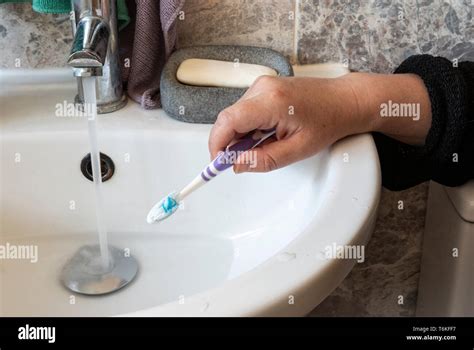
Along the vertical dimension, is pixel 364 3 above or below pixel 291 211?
above

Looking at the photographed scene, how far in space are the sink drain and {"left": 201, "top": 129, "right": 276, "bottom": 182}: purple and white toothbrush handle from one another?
14cm

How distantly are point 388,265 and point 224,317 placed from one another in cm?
50

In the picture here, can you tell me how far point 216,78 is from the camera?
24.4 inches

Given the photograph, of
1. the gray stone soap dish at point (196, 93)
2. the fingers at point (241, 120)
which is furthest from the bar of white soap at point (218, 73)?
the fingers at point (241, 120)

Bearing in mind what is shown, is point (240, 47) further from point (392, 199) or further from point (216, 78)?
point (392, 199)

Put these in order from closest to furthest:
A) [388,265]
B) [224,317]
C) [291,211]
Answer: [224,317], [291,211], [388,265]

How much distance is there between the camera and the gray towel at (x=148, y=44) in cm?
61

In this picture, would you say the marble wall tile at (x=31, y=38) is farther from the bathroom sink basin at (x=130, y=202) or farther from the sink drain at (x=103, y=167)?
the sink drain at (x=103, y=167)

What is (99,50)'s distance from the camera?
1.72ft

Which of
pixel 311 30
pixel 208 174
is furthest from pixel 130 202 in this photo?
pixel 311 30

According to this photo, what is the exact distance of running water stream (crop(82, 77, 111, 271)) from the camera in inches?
22.7

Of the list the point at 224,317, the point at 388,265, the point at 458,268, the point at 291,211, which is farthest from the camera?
the point at 388,265

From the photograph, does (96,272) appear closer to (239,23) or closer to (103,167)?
(103,167)
